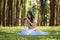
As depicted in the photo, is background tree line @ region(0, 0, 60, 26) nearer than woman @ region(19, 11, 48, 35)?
No

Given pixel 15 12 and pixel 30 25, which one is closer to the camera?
pixel 30 25

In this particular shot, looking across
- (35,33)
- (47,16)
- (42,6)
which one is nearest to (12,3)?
(42,6)

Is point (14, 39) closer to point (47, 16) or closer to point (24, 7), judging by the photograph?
point (24, 7)

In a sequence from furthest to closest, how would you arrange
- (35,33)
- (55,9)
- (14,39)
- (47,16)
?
(47,16), (55,9), (35,33), (14,39)

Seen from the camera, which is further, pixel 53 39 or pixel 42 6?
pixel 42 6

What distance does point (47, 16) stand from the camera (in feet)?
48.9

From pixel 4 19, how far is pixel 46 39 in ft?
21.6

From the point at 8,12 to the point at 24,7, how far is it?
96cm

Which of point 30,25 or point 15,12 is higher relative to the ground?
point 30,25

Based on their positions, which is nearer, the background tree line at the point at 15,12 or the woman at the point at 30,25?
the woman at the point at 30,25

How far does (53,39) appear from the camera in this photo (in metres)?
6.29

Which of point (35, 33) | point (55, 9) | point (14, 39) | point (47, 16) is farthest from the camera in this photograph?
point (47, 16)

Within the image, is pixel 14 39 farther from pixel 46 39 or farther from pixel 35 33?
pixel 35 33

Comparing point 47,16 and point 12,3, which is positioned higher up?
point 12,3
